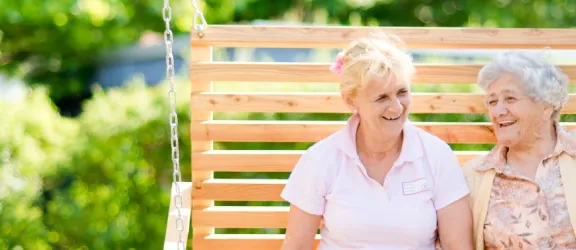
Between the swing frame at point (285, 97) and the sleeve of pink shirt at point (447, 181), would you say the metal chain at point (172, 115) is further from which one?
the sleeve of pink shirt at point (447, 181)

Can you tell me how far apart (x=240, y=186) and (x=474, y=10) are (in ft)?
20.6

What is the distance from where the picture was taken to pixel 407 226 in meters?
3.34

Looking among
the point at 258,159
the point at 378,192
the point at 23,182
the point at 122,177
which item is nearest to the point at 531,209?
the point at 378,192

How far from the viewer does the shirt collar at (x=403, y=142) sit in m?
3.41

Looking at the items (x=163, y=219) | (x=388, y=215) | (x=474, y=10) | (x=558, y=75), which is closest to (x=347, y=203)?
(x=388, y=215)

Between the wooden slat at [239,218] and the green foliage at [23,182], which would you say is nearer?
the wooden slat at [239,218]

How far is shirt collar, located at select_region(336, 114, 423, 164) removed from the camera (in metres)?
3.41

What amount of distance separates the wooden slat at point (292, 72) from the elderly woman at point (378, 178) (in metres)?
0.43

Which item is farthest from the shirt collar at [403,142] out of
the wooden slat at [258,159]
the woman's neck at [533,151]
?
the wooden slat at [258,159]

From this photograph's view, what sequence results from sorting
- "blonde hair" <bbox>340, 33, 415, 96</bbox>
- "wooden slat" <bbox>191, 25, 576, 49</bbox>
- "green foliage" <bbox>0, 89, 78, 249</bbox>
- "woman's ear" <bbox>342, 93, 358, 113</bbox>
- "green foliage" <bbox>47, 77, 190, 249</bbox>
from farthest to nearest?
1. "green foliage" <bbox>0, 89, 78, 249</bbox>
2. "green foliage" <bbox>47, 77, 190, 249</bbox>
3. "wooden slat" <bbox>191, 25, 576, 49</bbox>
4. "woman's ear" <bbox>342, 93, 358, 113</bbox>
5. "blonde hair" <bbox>340, 33, 415, 96</bbox>

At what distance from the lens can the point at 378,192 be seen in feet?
11.1

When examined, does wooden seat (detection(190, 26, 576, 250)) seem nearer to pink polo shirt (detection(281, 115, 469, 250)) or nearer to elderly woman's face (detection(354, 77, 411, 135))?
pink polo shirt (detection(281, 115, 469, 250))

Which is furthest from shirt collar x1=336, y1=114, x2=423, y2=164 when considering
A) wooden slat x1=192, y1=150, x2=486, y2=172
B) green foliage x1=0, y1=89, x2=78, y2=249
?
green foliage x1=0, y1=89, x2=78, y2=249

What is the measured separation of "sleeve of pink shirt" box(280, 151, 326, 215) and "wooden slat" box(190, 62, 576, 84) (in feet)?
1.64
